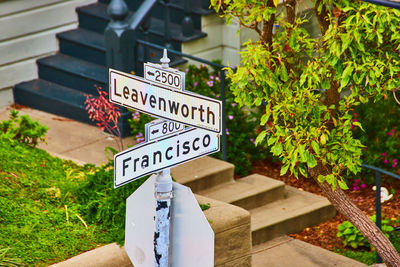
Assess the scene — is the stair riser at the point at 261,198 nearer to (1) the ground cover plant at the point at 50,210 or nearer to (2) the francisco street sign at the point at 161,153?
(1) the ground cover plant at the point at 50,210

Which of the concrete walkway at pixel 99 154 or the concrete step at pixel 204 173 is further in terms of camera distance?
the concrete step at pixel 204 173

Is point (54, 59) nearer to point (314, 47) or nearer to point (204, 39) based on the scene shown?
point (204, 39)

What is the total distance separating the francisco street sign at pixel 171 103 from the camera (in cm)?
460

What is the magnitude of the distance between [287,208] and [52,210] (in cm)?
276

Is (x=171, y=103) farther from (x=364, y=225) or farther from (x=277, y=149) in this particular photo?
(x=364, y=225)

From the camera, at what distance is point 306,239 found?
333 inches

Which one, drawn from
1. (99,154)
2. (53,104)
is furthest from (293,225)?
(53,104)

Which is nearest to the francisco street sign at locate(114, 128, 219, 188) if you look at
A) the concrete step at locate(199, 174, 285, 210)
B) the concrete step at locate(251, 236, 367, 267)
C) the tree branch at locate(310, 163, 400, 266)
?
the tree branch at locate(310, 163, 400, 266)

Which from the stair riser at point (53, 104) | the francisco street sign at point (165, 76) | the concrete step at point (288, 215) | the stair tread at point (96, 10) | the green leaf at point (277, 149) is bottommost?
the concrete step at point (288, 215)

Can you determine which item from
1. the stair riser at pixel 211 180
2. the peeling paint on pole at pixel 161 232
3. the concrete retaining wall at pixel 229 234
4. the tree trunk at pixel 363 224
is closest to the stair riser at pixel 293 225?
the stair riser at pixel 211 180

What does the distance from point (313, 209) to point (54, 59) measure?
410cm

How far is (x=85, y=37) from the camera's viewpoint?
35.1 feet

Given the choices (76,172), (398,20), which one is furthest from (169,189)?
(76,172)

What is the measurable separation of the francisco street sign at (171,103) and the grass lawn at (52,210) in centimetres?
206
